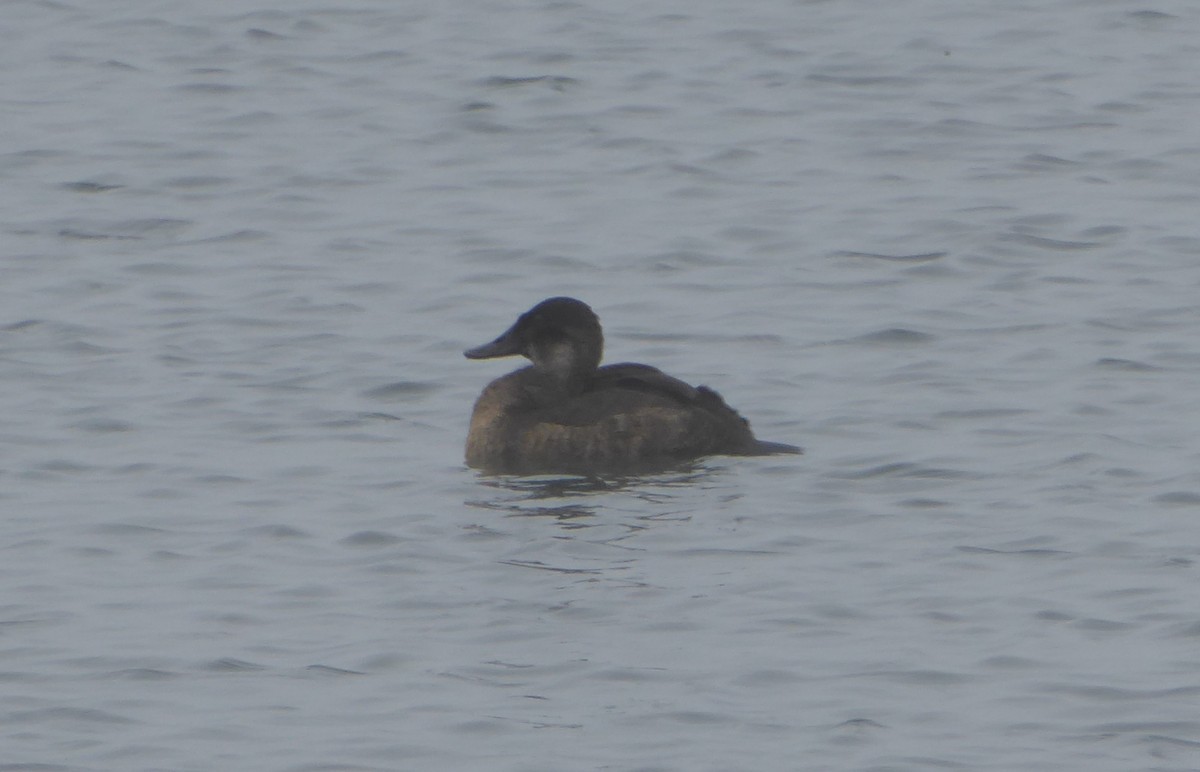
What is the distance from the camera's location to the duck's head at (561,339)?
35.1 ft

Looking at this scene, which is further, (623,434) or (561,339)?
(561,339)

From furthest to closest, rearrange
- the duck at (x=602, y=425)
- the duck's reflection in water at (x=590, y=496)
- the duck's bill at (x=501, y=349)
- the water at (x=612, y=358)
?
the duck's bill at (x=501, y=349) → the duck at (x=602, y=425) → the duck's reflection in water at (x=590, y=496) → the water at (x=612, y=358)

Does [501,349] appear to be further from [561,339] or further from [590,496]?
[590,496]

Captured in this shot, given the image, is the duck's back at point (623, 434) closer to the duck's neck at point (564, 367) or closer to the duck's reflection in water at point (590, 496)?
the duck's reflection in water at point (590, 496)

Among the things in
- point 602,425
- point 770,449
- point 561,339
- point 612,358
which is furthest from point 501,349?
point 770,449

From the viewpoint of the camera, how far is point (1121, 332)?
11.9 m

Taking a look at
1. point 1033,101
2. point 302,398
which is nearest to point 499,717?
point 302,398

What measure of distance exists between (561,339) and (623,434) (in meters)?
0.61

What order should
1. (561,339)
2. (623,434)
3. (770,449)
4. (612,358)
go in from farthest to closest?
(612,358) < (561,339) < (623,434) < (770,449)

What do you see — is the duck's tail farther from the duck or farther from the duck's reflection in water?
the duck's reflection in water

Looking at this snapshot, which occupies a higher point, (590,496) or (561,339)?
(561,339)

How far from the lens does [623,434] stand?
10.3 meters

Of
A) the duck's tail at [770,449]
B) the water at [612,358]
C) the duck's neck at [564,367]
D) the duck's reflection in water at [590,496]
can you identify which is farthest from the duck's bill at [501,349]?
the duck's tail at [770,449]

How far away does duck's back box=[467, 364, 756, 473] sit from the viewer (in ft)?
33.4
